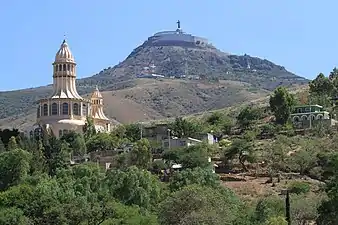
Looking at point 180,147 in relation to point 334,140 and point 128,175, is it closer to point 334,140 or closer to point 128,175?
point 334,140

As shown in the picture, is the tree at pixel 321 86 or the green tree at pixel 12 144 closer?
the green tree at pixel 12 144

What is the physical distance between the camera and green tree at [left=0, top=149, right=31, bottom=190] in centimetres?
6041

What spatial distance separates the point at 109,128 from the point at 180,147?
19.7 meters

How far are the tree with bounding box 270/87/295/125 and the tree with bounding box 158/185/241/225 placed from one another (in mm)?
35103

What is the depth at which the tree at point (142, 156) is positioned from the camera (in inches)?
2694

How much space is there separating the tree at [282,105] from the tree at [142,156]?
18.1 metres

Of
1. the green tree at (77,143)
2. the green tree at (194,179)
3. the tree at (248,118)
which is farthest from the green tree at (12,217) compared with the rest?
the tree at (248,118)

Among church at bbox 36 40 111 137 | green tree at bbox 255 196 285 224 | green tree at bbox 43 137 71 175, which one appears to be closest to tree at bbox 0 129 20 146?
green tree at bbox 43 137 71 175

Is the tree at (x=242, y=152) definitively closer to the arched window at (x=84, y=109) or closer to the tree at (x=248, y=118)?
the tree at (x=248, y=118)

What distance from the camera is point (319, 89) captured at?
299 ft

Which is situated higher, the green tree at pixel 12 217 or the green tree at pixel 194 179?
the green tree at pixel 194 179

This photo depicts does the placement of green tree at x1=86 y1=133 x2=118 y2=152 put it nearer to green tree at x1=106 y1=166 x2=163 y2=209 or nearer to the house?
the house

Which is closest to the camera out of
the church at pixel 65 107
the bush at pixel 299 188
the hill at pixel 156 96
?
the bush at pixel 299 188

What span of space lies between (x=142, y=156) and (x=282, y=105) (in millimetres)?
19935
